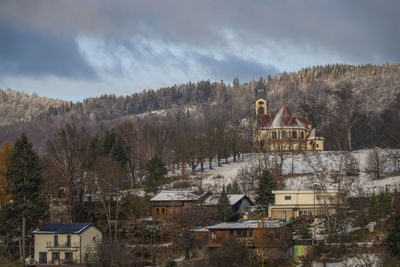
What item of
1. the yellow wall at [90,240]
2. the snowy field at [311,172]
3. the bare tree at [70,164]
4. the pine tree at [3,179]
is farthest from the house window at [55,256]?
the snowy field at [311,172]

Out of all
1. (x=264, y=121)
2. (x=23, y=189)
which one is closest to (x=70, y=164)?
(x=23, y=189)

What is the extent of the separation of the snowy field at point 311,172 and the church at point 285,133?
193 inches

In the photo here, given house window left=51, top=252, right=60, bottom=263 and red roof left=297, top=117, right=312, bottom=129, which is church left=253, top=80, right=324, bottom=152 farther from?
house window left=51, top=252, right=60, bottom=263

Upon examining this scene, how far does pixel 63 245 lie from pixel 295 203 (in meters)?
22.1

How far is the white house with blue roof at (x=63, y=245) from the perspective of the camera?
48031mm

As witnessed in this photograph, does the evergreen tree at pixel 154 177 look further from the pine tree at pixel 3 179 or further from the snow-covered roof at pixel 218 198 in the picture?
the pine tree at pixel 3 179

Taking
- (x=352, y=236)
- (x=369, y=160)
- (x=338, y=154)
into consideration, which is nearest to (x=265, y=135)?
(x=338, y=154)

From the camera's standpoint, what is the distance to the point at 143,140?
87688 millimetres

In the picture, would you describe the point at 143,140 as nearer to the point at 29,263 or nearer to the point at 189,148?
the point at 189,148

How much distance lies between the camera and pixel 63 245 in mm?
48156

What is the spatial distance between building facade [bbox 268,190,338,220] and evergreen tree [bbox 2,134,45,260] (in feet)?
71.1

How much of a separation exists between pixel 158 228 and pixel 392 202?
66.6 ft

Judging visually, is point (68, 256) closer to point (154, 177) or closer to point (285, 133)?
point (154, 177)

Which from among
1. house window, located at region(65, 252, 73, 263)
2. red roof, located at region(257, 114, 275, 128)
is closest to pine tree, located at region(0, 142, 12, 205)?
house window, located at region(65, 252, 73, 263)
